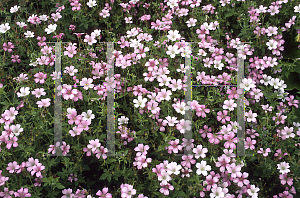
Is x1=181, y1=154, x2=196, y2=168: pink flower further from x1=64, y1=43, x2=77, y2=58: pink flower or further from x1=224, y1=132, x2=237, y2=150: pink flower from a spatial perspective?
x1=64, y1=43, x2=77, y2=58: pink flower

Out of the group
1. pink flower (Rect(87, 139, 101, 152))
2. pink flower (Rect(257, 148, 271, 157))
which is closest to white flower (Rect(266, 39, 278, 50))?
pink flower (Rect(257, 148, 271, 157))

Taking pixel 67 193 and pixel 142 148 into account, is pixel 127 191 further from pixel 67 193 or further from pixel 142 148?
pixel 67 193

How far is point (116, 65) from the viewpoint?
3926 mm

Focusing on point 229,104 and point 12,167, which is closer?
point 12,167

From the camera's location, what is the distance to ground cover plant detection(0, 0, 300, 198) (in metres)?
3.22

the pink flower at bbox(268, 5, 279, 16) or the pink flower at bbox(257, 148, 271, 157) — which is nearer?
the pink flower at bbox(257, 148, 271, 157)

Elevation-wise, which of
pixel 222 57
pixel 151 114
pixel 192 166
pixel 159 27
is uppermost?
pixel 159 27

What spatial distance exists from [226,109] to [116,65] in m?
1.69

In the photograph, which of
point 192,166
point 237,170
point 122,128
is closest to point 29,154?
point 122,128

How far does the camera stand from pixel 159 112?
3686mm

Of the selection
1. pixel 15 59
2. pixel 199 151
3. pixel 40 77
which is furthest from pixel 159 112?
pixel 15 59

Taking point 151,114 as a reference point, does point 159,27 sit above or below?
above

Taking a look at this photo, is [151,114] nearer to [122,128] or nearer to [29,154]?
[122,128]

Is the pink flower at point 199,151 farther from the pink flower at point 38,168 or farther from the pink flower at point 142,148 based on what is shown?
the pink flower at point 38,168
